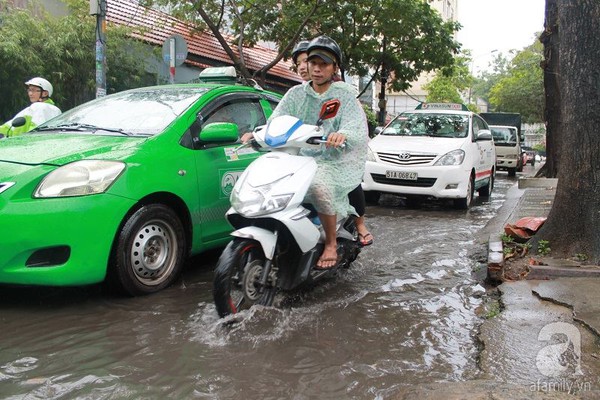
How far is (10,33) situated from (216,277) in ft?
24.4

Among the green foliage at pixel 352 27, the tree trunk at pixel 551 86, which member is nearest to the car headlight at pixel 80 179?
the green foliage at pixel 352 27

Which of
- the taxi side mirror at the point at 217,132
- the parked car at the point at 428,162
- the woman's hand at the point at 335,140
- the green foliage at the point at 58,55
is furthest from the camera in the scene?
the green foliage at the point at 58,55

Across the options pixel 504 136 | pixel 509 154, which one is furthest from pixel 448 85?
pixel 509 154

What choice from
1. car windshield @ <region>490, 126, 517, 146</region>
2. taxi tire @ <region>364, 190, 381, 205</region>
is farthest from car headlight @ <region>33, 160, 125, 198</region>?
car windshield @ <region>490, 126, 517, 146</region>

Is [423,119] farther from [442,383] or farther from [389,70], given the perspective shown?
[389,70]

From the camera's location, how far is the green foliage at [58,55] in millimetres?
8906

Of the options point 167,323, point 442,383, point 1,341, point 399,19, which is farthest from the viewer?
point 399,19

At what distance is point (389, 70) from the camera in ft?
62.6

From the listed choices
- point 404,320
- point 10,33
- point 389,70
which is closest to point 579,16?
point 404,320

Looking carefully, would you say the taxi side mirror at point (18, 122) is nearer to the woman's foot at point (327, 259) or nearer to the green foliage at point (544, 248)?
the woman's foot at point (327, 259)

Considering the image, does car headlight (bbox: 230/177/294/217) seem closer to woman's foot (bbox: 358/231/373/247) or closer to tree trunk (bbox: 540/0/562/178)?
woman's foot (bbox: 358/231/373/247)

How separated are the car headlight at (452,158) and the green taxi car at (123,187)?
4.07 meters

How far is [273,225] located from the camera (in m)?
3.60

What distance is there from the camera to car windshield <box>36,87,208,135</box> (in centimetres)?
443
